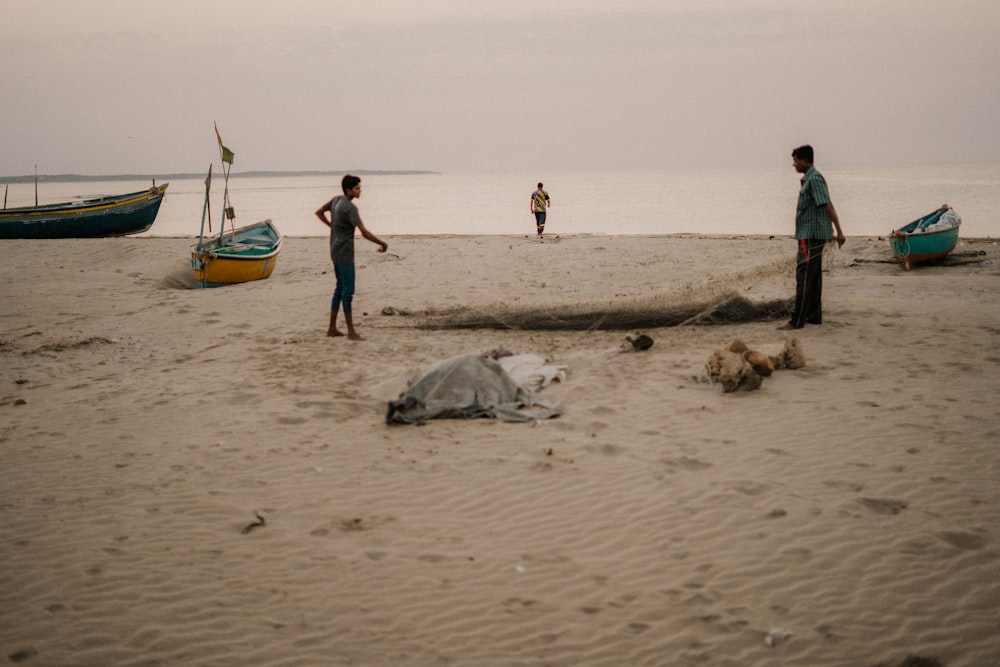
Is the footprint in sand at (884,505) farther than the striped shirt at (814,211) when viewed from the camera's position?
No

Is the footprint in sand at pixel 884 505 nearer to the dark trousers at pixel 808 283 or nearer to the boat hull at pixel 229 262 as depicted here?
the dark trousers at pixel 808 283

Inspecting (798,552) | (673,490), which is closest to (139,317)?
(673,490)

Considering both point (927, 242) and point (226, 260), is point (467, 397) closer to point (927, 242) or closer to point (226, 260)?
point (226, 260)

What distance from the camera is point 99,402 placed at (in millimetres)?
6359

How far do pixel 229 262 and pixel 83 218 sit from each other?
14.6 m

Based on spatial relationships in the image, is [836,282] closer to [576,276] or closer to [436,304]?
[576,276]

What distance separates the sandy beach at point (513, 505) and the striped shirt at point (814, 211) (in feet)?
3.77

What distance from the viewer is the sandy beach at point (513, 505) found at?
125 inches

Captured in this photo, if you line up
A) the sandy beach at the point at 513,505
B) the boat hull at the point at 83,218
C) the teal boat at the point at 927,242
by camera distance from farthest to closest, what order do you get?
the boat hull at the point at 83,218, the teal boat at the point at 927,242, the sandy beach at the point at 513,505

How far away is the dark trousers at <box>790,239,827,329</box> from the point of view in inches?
310

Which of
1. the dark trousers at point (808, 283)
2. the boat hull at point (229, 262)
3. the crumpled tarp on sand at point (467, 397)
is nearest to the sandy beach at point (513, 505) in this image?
the crumpled tarp on sand at point (467, 397)

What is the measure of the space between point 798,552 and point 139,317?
31.7 feet

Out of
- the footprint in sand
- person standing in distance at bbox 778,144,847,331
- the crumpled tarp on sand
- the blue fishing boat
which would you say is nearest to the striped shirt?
person standing in distance at bbox 778,144,847,331

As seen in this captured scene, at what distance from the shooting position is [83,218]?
24391 mm
